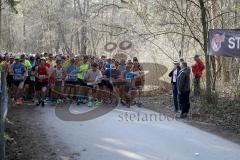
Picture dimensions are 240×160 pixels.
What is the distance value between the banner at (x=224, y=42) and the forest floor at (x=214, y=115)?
1.95 m

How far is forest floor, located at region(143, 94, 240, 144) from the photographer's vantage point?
38.5ft

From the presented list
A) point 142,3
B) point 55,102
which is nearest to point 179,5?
point 142,3

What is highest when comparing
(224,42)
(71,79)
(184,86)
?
(224,42)

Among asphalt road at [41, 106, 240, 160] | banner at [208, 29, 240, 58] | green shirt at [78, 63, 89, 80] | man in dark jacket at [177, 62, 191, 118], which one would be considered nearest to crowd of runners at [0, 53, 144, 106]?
green shirt at [78, 63, 89, 80]

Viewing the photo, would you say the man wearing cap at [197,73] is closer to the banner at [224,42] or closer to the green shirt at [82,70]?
the banner at [224,42]

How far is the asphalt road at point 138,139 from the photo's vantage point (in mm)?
8812

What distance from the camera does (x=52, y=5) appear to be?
50.5 meters

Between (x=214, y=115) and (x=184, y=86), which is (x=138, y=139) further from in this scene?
(x=214, y=115)

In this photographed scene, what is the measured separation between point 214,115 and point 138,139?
181 inches

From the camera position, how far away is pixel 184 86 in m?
13.8

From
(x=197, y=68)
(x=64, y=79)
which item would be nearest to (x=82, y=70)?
(x=64, y=79)

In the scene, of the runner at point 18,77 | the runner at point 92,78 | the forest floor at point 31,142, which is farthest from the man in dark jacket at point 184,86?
the runner at point 18,77

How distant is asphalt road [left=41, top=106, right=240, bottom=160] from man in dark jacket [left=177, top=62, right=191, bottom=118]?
2.65 ft

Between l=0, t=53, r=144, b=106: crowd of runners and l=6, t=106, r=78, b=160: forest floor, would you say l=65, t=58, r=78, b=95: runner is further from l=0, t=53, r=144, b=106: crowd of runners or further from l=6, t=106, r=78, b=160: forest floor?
l=6, t=106, r=78, b=160: forest floor
